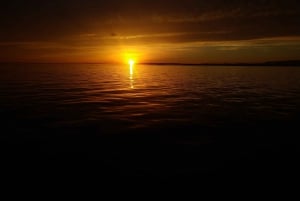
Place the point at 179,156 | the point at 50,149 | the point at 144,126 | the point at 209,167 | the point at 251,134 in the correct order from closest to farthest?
the point at 209,167 < the point at 179,156 < the point at 50,149 < the point at 251,134 < the point at 144,126

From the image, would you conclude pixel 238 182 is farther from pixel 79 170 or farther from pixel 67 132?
pixel 67 132

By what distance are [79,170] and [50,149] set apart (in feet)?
7.69

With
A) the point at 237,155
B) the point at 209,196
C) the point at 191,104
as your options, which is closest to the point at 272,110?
the point at 191,104

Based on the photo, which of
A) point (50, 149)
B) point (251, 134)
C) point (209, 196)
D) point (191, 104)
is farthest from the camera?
point (191, 104)

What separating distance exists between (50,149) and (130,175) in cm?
387

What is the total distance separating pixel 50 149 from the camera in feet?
31.4

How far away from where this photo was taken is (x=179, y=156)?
896 centimetres

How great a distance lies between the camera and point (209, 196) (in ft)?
21.0

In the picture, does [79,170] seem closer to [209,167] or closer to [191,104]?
[209,167]

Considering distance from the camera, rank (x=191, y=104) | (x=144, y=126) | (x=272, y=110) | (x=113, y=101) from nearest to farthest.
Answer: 1. (x=144, y=126)
2. (x=272, y=110)
3. (x=191, y=104)
4. (x=113, y=101)

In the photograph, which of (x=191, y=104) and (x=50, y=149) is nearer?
(x=50, y=149)

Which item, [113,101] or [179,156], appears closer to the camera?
[179,156]

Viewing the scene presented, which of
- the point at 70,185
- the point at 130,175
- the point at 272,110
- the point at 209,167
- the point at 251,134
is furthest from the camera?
the point at 272,110

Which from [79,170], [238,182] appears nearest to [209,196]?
Result: [238,182]
